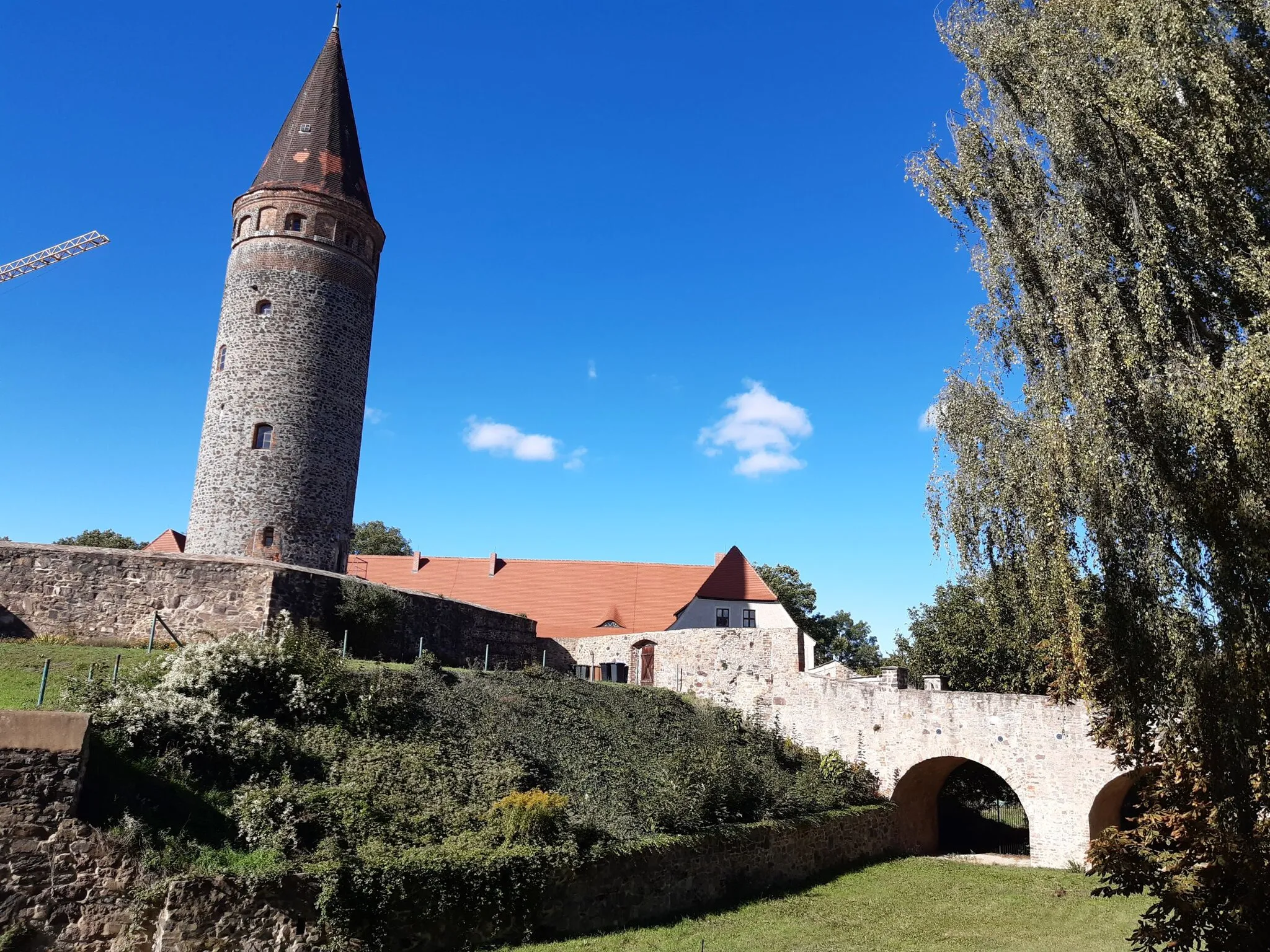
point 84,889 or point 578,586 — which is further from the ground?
point 578,586

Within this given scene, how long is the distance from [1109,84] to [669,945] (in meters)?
11.6

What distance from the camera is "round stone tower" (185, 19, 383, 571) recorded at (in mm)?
22172

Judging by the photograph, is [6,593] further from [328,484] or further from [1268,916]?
[1268,916]

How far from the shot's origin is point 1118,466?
8.14 m

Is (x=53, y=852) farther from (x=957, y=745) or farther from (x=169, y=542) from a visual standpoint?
(x=169, y=542)

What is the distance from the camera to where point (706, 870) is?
46.4 ft

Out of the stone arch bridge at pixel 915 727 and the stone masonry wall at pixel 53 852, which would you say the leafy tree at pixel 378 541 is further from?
the stone masonry wall at pixel 53 852

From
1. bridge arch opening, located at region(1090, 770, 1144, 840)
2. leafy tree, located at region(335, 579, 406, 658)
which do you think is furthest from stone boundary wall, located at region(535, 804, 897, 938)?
leafy tree, located at region(335, 579, 406, 658)

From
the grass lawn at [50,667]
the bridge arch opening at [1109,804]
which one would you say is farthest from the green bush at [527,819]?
the bridge arch opening at [1109,804]

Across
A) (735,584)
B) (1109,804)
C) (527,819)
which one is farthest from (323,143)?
(1109,804)

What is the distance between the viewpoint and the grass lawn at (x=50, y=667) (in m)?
12.2

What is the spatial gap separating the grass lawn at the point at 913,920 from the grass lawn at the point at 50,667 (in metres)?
7.52

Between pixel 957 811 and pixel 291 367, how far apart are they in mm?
21592

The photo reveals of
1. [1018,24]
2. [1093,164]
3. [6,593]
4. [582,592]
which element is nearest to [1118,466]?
[1093,164]
